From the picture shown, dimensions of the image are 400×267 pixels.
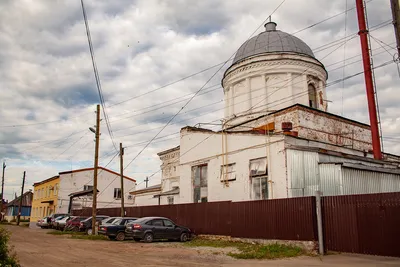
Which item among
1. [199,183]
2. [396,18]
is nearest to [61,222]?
[199,183]

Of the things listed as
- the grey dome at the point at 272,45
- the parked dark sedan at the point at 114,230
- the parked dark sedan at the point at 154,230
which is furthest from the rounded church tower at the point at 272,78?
the parked dark sedan at the point at 114,230

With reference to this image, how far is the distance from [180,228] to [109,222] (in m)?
5.27

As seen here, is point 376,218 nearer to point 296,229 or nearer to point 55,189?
point 296,229

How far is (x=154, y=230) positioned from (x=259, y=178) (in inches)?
274

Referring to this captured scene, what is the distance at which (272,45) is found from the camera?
3334 centimetres

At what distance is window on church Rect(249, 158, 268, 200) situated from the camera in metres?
21.8

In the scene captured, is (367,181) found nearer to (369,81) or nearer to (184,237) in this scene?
(369,81)

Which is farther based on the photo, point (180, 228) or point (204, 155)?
point (204, 155)

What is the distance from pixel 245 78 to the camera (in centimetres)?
3328

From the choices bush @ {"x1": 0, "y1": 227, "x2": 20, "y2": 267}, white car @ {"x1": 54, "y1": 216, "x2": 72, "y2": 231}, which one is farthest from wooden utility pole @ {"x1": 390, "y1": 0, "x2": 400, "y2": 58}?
white car @ {"x1": 54, "y1": 216, "x2": 72, "y2": 231}

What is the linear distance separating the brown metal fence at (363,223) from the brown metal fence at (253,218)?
2.75 ft

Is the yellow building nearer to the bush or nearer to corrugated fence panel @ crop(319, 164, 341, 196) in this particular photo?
corrugated fence panel @ crop(319, 164, 341, 196)

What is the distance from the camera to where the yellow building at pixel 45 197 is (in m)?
55.0

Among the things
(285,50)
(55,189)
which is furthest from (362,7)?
(55,189)
